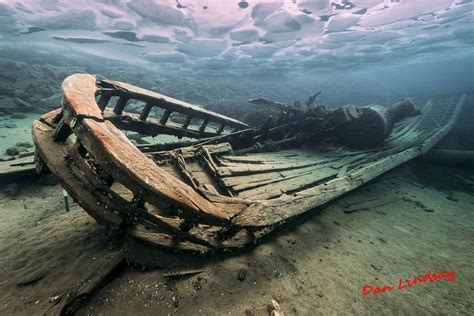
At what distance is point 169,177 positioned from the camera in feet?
6.55

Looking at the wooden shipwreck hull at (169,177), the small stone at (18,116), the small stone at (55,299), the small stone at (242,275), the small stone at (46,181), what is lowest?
the small stone at (18,116)

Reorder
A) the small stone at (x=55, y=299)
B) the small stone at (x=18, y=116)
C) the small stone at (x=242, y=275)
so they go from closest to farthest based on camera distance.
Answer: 1. the small stone at (x=55, y=299)
2. the small stone at (x=242, y=275)
3. the small stone at (x=18, y=116)

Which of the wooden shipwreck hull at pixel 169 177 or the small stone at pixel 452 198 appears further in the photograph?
the small stone at pixel 452 198

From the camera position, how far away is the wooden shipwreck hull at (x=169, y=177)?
6.10ft

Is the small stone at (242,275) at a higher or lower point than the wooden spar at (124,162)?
lower

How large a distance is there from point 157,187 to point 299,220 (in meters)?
3.30

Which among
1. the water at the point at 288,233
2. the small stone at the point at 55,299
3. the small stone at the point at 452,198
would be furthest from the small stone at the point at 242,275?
the small stone at the point at 452,198

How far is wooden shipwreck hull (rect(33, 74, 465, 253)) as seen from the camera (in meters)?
1.86

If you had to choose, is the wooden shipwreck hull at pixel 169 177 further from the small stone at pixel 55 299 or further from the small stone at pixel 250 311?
the small stone at pixel 55 299

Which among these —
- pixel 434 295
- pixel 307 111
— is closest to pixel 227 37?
pixel 307 111

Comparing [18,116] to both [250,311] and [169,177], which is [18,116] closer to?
[169,177]

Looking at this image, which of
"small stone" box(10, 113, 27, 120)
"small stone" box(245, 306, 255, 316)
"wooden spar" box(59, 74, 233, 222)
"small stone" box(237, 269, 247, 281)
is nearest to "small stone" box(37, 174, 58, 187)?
"wooden spar" box(59, 74, 233, 222)

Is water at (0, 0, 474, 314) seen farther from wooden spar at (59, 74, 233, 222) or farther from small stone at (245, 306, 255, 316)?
wooden spar at (59, 74, 233, 222)

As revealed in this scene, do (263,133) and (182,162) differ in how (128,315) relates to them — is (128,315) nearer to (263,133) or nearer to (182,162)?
(182,162)
